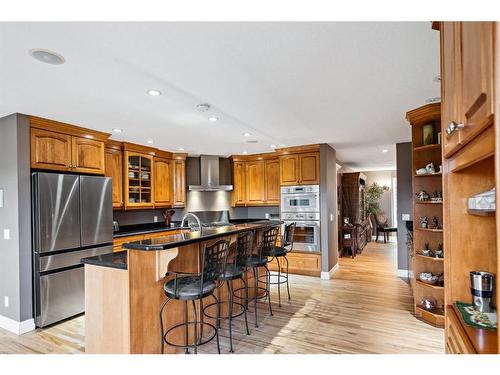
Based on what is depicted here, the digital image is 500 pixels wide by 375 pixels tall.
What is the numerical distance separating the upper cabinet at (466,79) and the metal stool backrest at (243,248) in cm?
213

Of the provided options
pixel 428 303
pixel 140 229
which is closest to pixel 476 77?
pixel 428 303

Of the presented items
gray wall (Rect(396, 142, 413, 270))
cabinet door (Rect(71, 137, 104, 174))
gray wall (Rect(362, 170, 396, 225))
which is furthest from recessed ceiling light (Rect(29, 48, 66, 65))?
gray wall (Rect(362, 170, 396, 225))

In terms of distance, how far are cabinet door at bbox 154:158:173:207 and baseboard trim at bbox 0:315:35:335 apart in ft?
8.89

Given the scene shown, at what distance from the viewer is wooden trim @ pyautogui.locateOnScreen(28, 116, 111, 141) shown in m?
3.34

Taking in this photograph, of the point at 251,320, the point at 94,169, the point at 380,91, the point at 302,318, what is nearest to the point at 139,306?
the point at 251,320

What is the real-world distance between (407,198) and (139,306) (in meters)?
4.67

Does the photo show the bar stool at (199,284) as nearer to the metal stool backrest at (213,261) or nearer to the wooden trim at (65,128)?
the metal stool backrest at (213,261)

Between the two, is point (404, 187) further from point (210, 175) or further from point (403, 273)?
point (210, 175)

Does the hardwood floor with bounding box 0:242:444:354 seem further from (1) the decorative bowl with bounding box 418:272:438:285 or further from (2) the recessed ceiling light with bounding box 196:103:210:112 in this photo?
(2) the recessed ceiling light with bounding box 196:103:210:112

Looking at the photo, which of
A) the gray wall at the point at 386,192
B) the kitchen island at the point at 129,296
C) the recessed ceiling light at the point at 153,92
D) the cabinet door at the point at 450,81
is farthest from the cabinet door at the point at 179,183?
the gray wall at the point at 386,192

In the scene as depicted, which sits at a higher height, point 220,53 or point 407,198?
point 220,53

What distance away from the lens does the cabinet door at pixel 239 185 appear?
6.58m

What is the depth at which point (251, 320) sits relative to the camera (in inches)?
135
